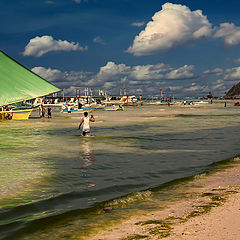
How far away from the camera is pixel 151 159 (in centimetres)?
1534

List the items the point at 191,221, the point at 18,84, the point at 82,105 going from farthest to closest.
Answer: the point at 82,105 → the point at 18,84 → the point at 191,221

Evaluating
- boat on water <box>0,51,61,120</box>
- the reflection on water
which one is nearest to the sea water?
the reflection on water

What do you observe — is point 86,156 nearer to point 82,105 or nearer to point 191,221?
point 191,221

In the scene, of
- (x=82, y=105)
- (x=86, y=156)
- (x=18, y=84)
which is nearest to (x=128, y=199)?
(x=18, y=84)

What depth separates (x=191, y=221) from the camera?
20.9ft

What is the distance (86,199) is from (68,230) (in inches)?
95.6

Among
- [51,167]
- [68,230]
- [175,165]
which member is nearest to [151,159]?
[175,165]

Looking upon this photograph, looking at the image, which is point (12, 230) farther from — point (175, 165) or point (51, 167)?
point (175, 165)

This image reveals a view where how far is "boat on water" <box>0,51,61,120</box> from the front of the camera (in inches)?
412

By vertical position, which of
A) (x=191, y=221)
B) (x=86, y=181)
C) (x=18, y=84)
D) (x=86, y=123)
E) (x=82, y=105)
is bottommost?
(x=86, y=181)

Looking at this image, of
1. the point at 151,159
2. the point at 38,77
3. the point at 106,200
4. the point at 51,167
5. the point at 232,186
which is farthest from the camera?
the point at 151,159

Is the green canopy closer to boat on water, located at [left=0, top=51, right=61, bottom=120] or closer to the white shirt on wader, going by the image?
boat on water, located at [left=0, top=51, right=61, bottom=120]

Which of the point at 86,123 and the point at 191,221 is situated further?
the point at 86,123

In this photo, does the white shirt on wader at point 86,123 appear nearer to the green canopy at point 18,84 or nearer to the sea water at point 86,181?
the sea water at point 86,181
